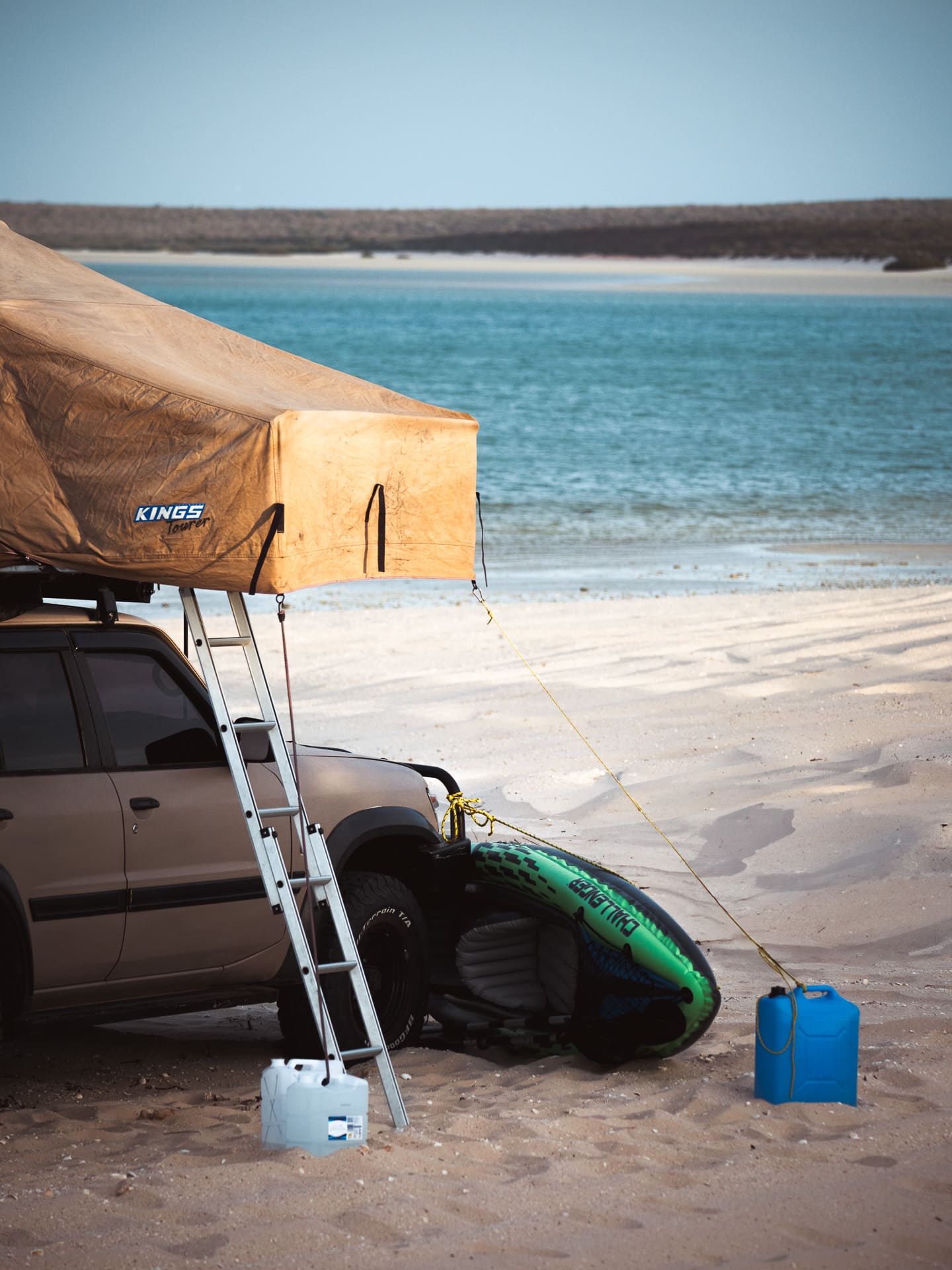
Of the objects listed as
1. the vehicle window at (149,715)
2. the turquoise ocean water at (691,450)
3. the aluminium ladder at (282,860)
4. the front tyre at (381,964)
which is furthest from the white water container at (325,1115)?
the turquoise ocean water at (691,450)

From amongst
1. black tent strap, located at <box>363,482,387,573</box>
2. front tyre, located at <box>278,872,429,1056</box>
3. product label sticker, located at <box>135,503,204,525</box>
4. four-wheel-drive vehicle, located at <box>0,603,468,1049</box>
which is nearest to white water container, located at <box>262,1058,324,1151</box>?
four-wheel-drive vehicle, located at <box>0,603,468,1049</box>

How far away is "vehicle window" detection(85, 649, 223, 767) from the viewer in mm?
6023

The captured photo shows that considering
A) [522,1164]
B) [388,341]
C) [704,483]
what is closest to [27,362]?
[522,1164]

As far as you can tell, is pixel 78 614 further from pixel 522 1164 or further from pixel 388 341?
pixel 388 341

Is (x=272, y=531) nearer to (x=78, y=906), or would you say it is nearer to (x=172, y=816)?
(x=172, y=816)

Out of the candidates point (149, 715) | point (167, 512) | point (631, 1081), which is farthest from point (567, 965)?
point (167, 512)

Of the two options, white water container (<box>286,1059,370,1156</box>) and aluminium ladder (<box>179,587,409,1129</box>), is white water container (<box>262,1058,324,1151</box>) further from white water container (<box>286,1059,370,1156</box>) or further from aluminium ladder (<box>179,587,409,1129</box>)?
aluminium ladder (<box>179,587,409,1129</box>)

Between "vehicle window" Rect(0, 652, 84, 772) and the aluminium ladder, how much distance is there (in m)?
0.55

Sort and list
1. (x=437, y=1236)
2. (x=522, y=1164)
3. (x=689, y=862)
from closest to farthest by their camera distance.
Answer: (x=437, y=1236), (x=522, y=1164), (x=689, y=862)

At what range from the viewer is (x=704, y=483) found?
109 feet

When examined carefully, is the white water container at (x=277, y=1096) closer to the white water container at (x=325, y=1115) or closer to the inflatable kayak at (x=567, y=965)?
the white water container at (x=325, y=1115)

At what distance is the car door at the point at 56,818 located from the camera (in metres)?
5.50

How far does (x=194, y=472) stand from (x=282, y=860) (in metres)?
1.45

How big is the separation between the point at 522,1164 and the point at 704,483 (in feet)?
94.5
